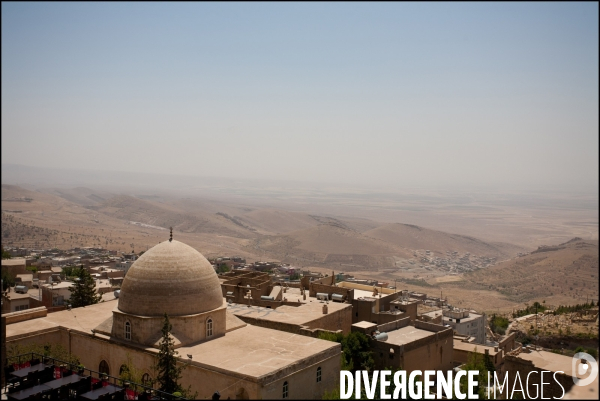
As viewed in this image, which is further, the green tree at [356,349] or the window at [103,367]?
the green tree at [356,349]

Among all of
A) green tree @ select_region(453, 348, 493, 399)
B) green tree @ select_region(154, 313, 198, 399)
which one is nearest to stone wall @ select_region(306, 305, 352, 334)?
green tree @ select_region(453, 348, 493, 399)

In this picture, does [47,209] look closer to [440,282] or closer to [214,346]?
[440,282]

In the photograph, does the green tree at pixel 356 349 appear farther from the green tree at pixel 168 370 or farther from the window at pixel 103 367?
the window at pixel 103 367

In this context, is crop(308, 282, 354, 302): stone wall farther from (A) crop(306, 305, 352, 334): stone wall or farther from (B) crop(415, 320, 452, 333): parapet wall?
(B) crop(415, 320, 452, 333): parapet wall

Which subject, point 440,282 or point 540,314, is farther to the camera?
point 440,282

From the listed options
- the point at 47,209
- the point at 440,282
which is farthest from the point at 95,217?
the point at 440,282

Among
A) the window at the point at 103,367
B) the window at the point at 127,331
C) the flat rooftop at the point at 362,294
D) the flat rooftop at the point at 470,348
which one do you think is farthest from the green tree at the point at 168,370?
the flat rooftop at the point at 470,348
